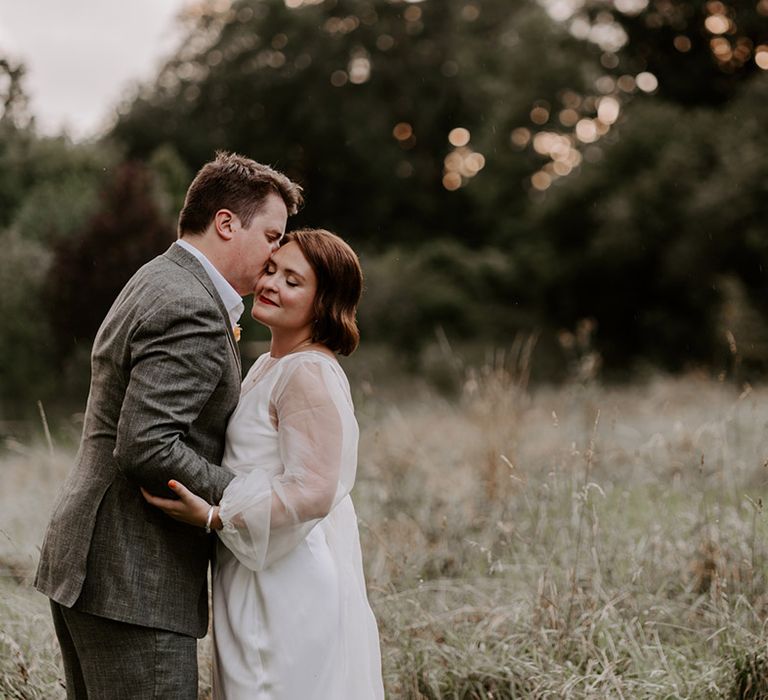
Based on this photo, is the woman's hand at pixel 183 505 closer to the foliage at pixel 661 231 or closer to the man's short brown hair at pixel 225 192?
the man's short brown hair at pixel 225 192

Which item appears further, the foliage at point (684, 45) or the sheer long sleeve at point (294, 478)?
the foliage at point (684, 45)

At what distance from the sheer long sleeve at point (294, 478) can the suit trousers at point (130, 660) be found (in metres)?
0.31

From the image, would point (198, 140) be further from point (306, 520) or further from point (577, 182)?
point (306, 520)

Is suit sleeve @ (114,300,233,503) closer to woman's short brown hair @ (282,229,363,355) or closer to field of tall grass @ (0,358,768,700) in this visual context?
woman's short brown hair @ (282,229,363,355)

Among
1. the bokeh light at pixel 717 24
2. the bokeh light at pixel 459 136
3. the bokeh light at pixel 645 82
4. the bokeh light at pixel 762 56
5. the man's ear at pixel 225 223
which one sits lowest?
the man's ear at pixel 225 223

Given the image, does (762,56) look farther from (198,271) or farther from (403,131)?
(198,271)

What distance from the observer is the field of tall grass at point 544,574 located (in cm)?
347

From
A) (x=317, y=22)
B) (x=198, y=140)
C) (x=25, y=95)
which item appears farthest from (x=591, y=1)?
(x=25, y=95)

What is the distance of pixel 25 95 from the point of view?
1137cm

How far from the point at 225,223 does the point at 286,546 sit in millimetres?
952

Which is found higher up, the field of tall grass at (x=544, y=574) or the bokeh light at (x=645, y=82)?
the bokeh light at (x=645, y=82)

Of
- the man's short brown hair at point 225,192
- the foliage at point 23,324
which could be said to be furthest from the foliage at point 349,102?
the man's short brown hair at point 225,192

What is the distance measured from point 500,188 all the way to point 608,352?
6241 millimetres

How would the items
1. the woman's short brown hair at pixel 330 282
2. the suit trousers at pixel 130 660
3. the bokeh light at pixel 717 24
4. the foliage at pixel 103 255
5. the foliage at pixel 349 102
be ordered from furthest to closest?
the foliage at pixel 349 102 → the bokeh light at pixel 717 24 → the foliage at pixel 103 255 → the woman's short brown hair at pixel 330 282 → the suit trousers at pixel 130 660
